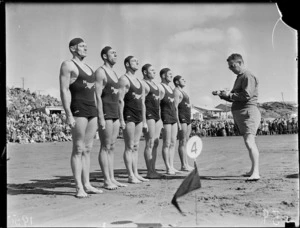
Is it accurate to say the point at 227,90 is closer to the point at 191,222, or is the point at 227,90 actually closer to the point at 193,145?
the point at 193,145

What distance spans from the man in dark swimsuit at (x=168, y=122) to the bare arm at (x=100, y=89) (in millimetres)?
973

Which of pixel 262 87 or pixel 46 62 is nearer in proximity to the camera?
pixel 46 62

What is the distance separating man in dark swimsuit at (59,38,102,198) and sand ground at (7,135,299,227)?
8.0 inches

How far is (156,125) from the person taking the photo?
19.8ft

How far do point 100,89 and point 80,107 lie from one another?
0.42 metres

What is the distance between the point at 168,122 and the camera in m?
6.09

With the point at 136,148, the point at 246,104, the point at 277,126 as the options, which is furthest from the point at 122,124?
the point at 277,126

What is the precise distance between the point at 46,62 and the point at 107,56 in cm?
82

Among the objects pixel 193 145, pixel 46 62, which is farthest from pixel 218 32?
pixel 46 62

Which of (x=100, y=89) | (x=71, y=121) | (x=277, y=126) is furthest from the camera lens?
(x=277, y=126)

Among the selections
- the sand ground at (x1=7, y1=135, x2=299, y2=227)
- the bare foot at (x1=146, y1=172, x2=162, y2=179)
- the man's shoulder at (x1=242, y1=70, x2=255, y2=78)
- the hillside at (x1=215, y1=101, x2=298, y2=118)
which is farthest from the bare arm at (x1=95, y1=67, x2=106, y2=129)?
the man's shoulder at (x1=242, y1=70, x2=255, y2=78)

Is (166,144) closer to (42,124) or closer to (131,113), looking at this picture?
(131,113)

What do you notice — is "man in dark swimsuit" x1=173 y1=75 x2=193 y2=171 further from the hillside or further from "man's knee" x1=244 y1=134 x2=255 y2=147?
"man's knee" x1=244 y1=134 x2=255 y2=147

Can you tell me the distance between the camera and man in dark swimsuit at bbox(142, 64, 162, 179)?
5.96 meters
